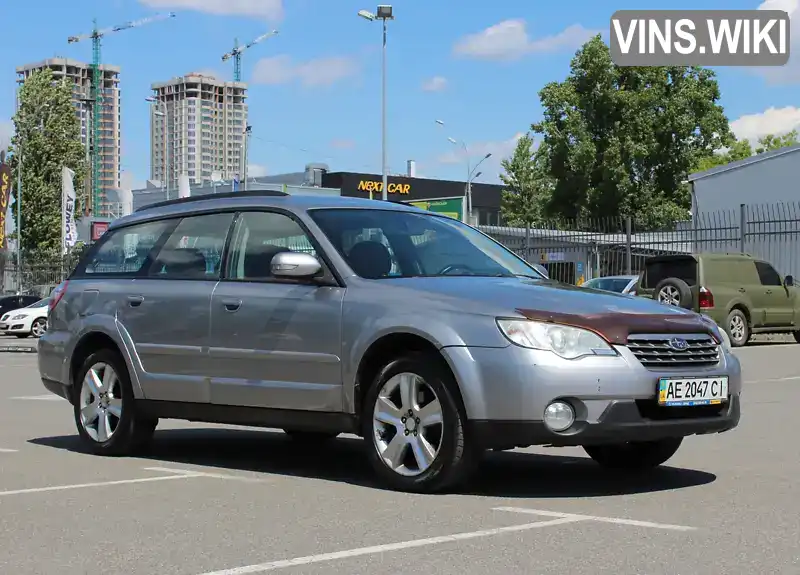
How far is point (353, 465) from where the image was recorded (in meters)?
8.70

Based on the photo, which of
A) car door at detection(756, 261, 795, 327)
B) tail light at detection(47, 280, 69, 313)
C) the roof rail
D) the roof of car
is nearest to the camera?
the roof of car

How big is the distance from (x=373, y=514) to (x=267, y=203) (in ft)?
9.29

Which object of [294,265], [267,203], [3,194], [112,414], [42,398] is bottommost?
[42,398]

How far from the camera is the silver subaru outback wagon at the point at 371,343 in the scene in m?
6.99

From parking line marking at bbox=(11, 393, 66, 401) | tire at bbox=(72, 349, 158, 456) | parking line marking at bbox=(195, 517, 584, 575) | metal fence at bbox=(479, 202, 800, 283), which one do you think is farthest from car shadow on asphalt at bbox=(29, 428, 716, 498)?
metal fence at bbox=(479, 202, 800, 283)

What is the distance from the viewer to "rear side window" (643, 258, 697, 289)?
24.8 m

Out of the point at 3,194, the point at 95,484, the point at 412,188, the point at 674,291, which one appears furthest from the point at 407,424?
the point at 412,188

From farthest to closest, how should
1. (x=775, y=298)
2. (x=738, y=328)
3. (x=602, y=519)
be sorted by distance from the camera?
(x=775, y=298)
(x=738, y=328)
(x=602, y=519)

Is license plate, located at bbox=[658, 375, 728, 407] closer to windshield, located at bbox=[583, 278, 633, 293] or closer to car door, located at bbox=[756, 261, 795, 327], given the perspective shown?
car door, located at bbox=[756, 261, 795, 327]

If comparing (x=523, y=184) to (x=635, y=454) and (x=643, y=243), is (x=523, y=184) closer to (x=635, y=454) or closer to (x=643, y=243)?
(x=643, y=243)

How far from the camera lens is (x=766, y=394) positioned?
14.7 metres

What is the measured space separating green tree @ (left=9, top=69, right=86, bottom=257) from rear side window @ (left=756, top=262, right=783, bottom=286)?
4997cm

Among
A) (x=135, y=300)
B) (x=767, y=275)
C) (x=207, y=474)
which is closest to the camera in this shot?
(x=207, y=474)

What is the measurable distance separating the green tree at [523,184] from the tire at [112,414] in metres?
81.1
